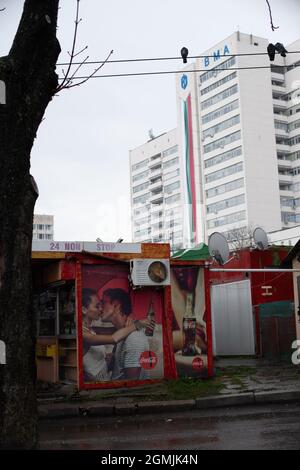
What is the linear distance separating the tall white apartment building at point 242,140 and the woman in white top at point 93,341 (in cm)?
8330

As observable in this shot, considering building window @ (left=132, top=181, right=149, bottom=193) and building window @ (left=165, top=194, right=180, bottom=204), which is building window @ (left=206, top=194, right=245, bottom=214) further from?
building window @ (left=132, top=181, right=149, bottom=193)

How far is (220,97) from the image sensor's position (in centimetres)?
10431

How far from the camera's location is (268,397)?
12.0m

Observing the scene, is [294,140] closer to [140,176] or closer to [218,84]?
[218,84]

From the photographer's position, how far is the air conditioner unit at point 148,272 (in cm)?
1356

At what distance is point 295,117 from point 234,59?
1395 cm

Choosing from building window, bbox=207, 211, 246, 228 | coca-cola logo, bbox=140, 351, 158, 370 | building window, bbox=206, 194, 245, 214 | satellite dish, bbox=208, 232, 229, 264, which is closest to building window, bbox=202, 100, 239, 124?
building window, bbox=206, 194, 245, 214

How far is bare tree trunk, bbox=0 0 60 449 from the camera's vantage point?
18.3 ft

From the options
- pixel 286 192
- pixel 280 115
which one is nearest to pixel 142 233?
pixel 286 192

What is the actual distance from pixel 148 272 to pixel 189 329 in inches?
73.8

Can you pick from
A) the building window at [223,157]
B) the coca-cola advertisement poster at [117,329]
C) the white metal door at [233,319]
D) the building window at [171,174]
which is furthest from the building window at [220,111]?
the coca-cola advertisement poster at [117,329]

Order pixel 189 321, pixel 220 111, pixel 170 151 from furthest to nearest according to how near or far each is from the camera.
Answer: pixel 170 151 → pixel 220 111 → pixel 189 321

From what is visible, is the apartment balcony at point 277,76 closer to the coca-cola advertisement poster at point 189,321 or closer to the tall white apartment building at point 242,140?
the tall white apartment building at point 242,140
